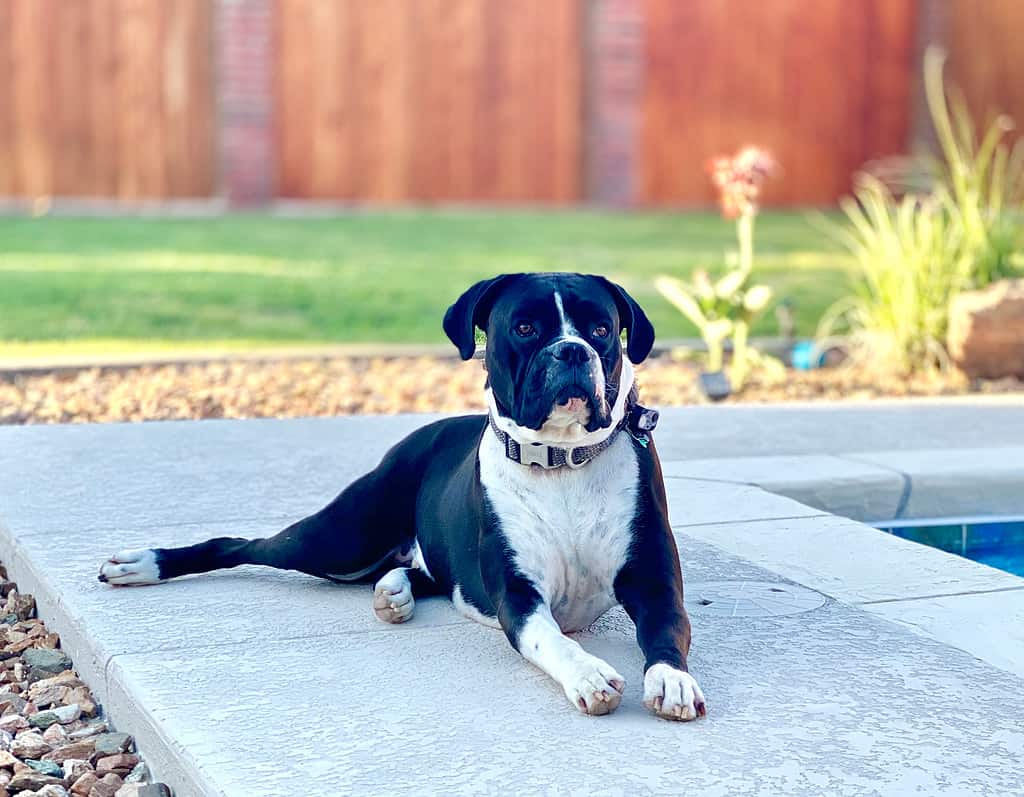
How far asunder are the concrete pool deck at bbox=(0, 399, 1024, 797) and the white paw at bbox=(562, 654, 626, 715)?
1.5 inches

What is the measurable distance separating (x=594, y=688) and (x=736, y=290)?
15.9ft

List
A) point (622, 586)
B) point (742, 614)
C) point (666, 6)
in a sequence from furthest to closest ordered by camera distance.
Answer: point (666, 6)
point (742, 614)
point (622, 586)

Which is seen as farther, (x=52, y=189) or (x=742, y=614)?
(x=52, y=189)

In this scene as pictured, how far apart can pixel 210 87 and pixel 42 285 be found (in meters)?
6.31

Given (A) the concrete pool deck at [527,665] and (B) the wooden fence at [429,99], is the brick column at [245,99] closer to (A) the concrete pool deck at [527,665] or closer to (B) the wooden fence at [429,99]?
(B) the wooden fence at [429,99]

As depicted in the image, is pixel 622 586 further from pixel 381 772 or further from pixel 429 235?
pixel 429 235

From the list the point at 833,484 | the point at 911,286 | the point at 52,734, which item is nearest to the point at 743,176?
the point at 911,286

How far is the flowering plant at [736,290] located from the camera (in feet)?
25.5

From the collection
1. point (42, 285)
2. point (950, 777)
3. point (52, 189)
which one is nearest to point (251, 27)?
point (52, 189)

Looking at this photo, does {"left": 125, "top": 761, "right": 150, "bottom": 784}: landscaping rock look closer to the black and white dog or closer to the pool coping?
the black and white dog

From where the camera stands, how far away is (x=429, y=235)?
1388 centimetres

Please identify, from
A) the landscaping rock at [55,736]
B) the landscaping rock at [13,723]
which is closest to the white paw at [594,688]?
the landscaping rock at [55,736]

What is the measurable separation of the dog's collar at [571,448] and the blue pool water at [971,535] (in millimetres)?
2030

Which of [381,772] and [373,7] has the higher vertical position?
[373,7]
